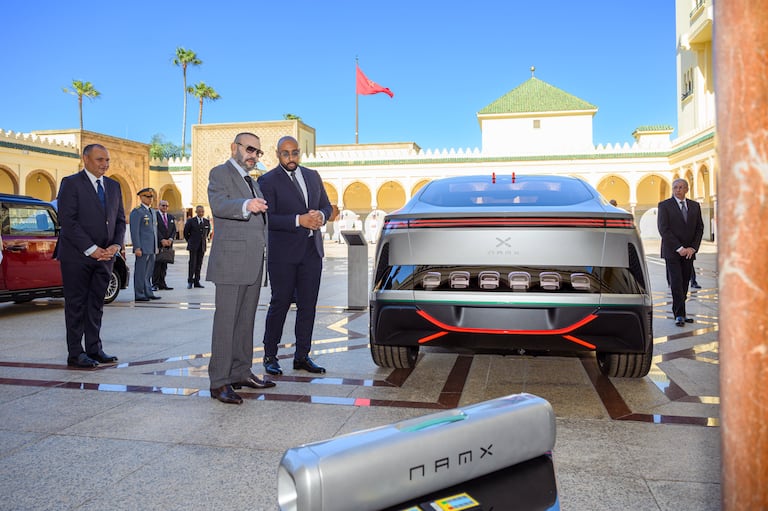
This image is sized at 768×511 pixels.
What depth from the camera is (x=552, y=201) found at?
3.81 m

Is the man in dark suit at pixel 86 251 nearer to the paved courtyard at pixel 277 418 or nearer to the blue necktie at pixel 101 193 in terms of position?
the blue necktie at pixel 101 193

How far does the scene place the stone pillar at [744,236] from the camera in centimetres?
77

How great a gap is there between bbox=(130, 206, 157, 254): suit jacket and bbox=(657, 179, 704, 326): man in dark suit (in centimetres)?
730

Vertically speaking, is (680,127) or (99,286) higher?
(680,127)

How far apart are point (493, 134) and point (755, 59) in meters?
46.6

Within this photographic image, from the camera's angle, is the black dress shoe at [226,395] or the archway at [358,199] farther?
the archway at [358,199]

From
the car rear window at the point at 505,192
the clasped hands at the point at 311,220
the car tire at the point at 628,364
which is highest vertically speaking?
the car rear window at the point at 505,192

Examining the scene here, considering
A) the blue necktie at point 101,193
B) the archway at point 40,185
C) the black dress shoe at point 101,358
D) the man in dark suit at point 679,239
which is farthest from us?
the archway at point 40,185

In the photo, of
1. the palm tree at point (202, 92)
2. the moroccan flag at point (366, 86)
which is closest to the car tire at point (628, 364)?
the moroccan flag at point (366, 86)

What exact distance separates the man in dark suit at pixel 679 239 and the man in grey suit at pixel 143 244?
23.9ft

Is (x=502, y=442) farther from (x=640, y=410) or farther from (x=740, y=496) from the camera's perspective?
(x=640, y=410)

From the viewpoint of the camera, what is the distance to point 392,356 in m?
4.24

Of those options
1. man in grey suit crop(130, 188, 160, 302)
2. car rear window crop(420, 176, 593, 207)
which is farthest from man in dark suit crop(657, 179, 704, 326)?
man in grey suit crop(130, 188, 160, 302)

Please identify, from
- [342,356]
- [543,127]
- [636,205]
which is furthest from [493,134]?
[342,356]
